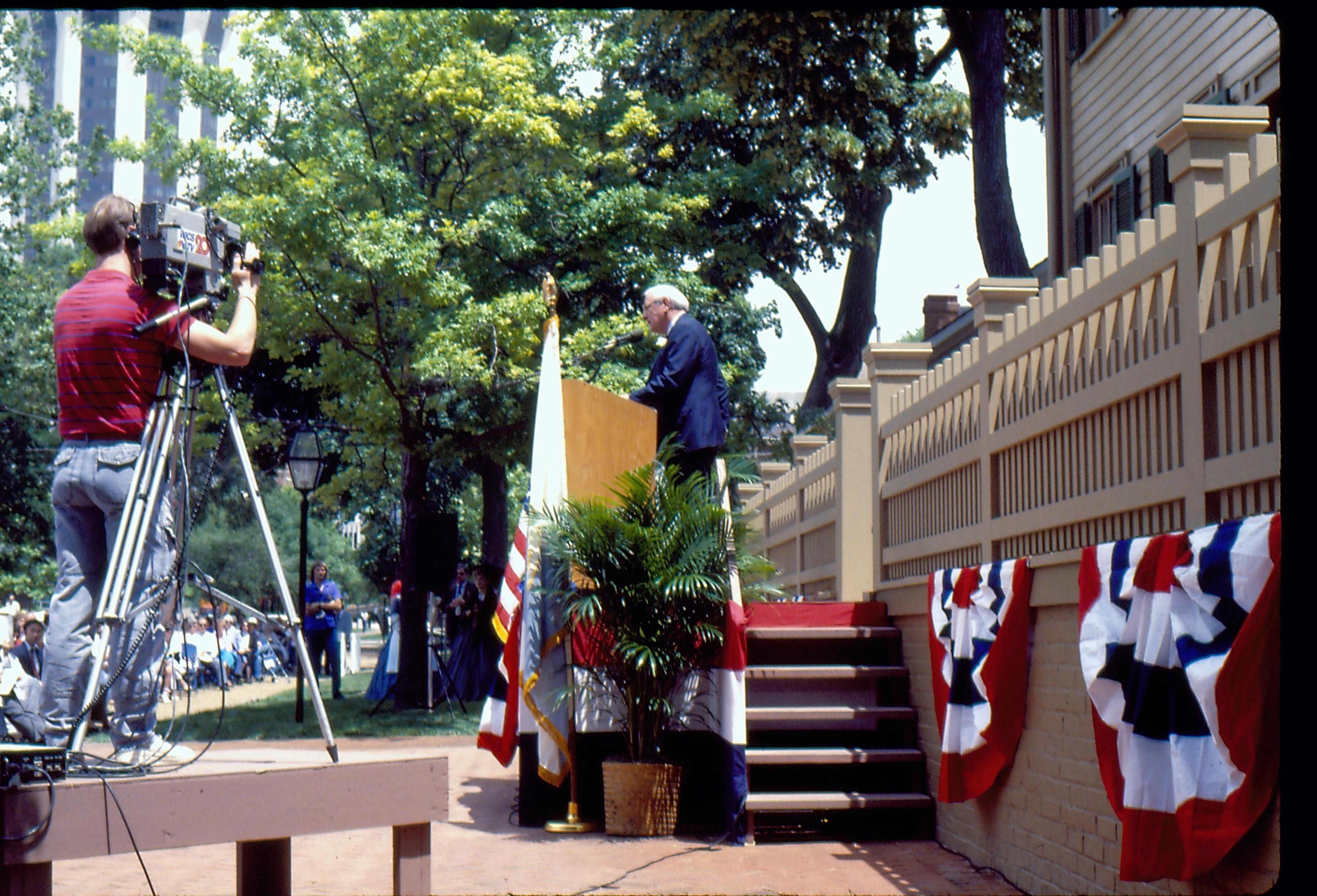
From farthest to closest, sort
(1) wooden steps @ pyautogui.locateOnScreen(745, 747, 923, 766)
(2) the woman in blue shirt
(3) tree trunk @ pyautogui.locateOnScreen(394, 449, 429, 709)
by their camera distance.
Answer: (2) the woman in blue shirt → (3) tree trunk @ pyautogui.locateOnScreen(394, 449, 429, 709) → (1) wooden steps @ pyautogui.locateOnScreen(745, 747, 923, 766)

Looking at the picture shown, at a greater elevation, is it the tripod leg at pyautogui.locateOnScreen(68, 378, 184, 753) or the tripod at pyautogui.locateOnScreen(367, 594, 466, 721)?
the tripod leg at pyautogui.locateOnScreen(68, 378, 184, 753)

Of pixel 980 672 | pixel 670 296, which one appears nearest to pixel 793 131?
pixel 670 296

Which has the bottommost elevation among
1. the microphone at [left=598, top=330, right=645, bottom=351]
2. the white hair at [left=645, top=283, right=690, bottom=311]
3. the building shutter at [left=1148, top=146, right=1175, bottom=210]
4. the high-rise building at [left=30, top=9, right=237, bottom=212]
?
the microphone at [left=598, top=330, right=645, bottom=351]

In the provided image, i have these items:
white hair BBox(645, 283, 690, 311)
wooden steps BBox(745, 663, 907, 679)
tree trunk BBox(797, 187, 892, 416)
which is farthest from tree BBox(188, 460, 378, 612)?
wooden steps BBox(745, 663, 907, 679)

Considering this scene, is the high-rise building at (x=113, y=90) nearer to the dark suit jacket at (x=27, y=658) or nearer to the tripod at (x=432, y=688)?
the dark suit jacket at (x=27, y=658)

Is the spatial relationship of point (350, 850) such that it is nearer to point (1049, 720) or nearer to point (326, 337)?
point (1049, 720)

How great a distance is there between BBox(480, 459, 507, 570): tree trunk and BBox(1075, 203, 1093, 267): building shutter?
414 inches

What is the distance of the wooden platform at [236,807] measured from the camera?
10.5 feet

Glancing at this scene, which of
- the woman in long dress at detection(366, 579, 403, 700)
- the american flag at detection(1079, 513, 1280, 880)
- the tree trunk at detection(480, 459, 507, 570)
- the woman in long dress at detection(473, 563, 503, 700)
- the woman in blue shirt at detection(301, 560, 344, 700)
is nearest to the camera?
the american flag at detection(1079, 513, 1280, 880)

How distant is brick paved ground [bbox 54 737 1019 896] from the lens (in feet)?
18.6

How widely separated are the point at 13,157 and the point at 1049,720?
28.0m

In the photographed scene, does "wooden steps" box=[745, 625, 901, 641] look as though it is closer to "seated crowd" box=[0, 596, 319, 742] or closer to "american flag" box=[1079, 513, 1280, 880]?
"seated crowd" box=[0, 596, 319, 742]

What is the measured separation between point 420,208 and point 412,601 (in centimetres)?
489

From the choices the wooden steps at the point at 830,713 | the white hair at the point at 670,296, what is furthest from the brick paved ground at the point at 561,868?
the white hair at the point at 670,296
